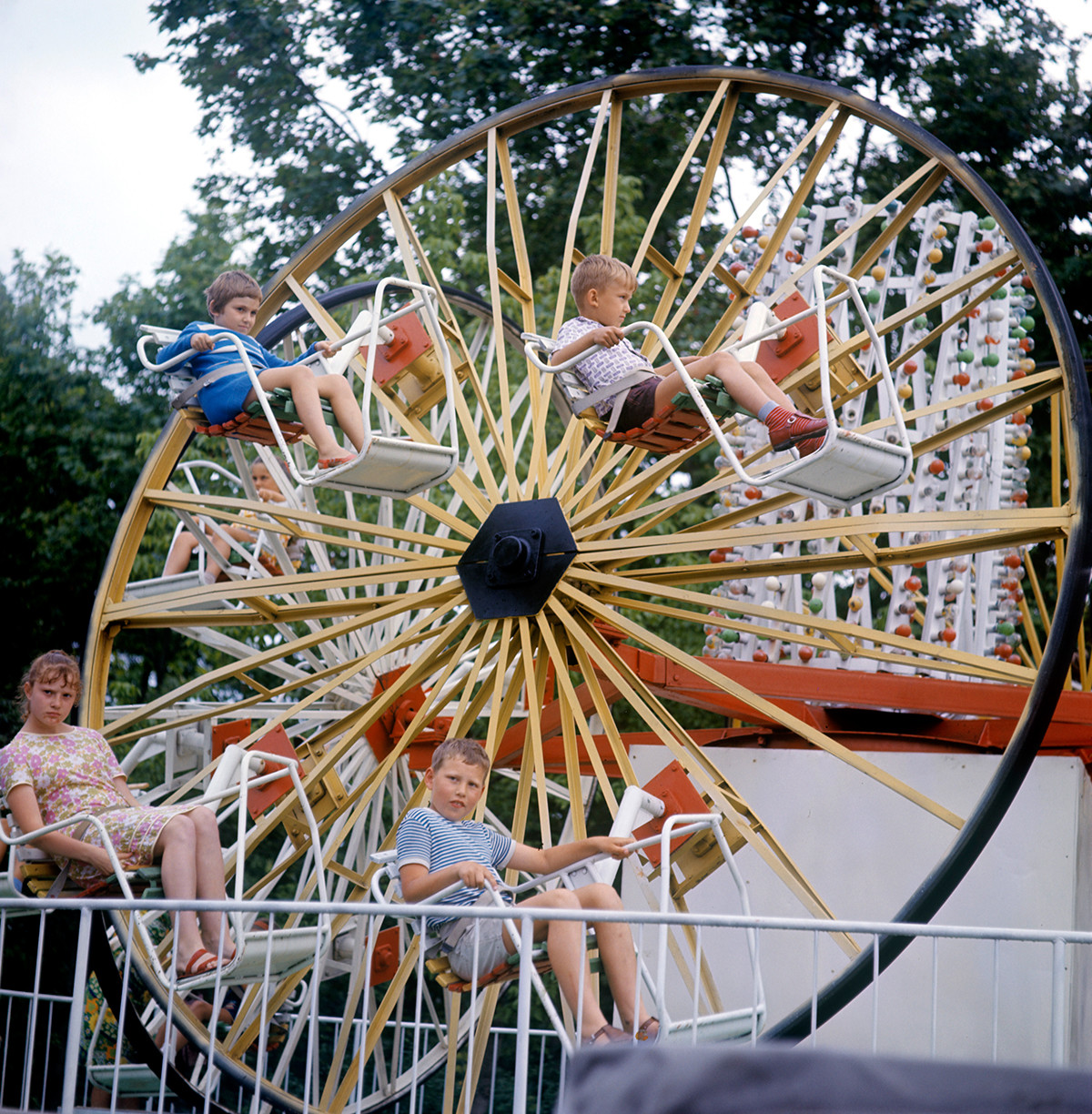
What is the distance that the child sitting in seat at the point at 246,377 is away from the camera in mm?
6297

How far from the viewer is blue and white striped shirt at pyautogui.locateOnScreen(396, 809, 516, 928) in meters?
5.04

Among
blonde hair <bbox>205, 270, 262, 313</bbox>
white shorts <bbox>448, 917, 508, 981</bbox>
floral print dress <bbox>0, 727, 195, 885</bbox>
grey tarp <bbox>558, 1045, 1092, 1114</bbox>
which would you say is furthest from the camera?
blonde hair <bbox>205, 270, 262, 313</bbox>

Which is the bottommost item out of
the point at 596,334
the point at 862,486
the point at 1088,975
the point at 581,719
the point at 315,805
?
the point at 1088,975

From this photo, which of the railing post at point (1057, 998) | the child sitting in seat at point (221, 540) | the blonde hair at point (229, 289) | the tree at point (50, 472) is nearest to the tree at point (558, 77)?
the tree at point (50, 472)

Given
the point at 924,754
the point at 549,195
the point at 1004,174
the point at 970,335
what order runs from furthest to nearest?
1. the point at 549,195
2. the point at 1004,174
3. the point at 970,335
4. the point at 924,754

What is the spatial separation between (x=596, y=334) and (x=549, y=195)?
10.8 m

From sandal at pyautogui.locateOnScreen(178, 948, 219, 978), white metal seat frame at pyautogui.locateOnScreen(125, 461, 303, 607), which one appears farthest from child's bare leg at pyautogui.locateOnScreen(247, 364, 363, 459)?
sandal at pyautogui.locateOnScreen(178, 948, 219, 978)

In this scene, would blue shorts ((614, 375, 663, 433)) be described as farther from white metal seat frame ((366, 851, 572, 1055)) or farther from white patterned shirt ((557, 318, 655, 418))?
white metal seat frame ((366, 851, 572, 1055))

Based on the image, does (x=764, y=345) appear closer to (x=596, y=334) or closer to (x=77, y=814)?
(x=596, y=334)

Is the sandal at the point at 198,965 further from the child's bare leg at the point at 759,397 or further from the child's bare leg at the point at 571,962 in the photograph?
the child's bare leg at the point at 759,397

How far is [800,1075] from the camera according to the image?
6.40 feet

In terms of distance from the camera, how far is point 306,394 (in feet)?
20.8

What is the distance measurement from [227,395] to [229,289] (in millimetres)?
478

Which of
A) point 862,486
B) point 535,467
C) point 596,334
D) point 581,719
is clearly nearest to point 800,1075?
point 862,486
